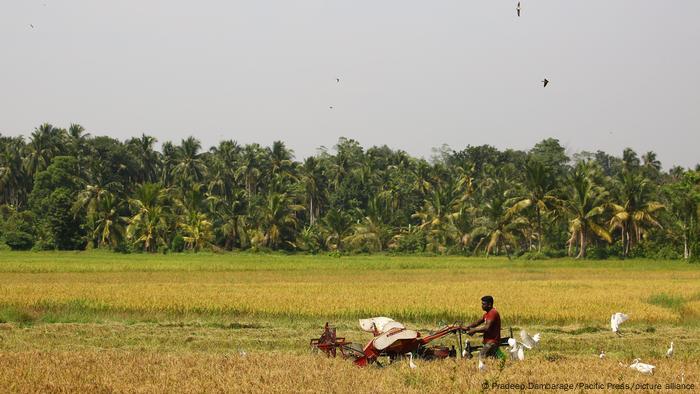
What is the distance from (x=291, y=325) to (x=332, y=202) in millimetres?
62821

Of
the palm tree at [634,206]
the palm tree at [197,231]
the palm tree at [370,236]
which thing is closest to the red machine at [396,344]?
the palm tree at [634,206]

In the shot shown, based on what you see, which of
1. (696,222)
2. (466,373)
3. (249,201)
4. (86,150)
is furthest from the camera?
(86,150)

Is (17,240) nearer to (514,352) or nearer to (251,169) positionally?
(251,169)

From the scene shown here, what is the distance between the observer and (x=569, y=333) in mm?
15703

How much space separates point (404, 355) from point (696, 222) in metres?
43.4

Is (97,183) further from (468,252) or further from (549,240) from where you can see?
(549,240)

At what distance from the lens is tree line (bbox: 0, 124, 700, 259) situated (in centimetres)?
5388

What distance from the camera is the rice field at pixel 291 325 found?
9250mm

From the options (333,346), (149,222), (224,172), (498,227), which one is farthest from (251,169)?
(333,346)

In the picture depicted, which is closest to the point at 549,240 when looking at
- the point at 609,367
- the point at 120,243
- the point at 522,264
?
the point at 522,264

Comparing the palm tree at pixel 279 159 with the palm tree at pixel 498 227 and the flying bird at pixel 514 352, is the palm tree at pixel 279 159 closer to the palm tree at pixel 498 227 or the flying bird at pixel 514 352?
the palm tree at pixel 498 227

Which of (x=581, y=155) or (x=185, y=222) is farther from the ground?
(x=581, y=155)

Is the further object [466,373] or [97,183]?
[97,183]

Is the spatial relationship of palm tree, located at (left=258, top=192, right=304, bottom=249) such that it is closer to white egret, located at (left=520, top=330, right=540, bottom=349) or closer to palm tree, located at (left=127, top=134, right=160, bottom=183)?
palm tree, located at (left=127, top=134, right=160, bottom=183)
